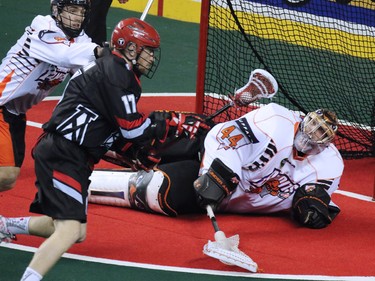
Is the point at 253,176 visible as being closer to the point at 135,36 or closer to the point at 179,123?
the point at 179,123

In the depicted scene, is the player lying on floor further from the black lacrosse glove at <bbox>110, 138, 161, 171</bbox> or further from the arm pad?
the black lacrosse glove at <bbox>110, 138, 161, 171</bbox>

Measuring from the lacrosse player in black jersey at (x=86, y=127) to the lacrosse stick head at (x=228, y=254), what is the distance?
0.65 m

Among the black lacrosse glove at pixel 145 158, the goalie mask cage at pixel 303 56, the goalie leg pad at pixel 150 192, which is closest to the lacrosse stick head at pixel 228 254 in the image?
the black lacrosse glove at pixel 145 158

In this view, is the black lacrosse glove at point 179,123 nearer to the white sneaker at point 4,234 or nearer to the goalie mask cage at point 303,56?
the white sneaker at point 4,234

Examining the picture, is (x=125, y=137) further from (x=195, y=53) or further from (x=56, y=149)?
(x=195, y=53)

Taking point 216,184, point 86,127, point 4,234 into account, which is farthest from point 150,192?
point 86,127

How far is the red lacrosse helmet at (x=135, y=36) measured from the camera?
4.95m

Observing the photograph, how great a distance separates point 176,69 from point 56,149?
15.0ft

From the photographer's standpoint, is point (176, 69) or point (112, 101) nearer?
point (112, 101)

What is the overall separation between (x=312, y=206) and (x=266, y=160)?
1.22 ft

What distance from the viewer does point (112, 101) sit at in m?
4.85

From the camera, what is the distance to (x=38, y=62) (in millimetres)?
5648

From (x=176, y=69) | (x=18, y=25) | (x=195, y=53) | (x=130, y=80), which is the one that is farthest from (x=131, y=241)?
(x=18, y=25)

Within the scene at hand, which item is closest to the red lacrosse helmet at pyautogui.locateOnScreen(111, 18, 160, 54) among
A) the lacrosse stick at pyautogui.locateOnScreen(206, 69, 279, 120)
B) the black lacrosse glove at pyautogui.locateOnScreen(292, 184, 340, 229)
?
the lacrosse stick at pyautogui.locateOnScreen(206, 69, 279, 120)
